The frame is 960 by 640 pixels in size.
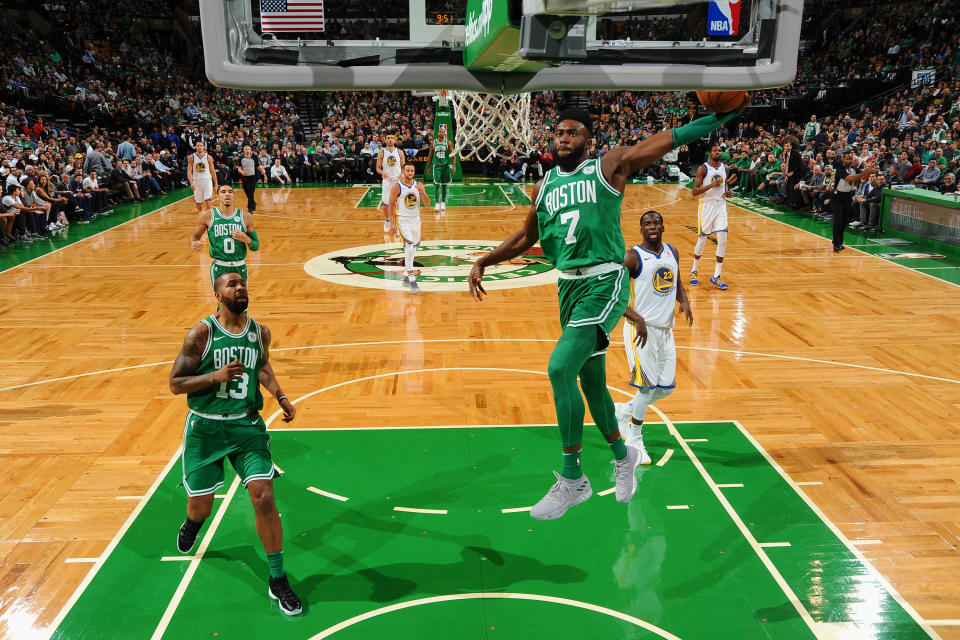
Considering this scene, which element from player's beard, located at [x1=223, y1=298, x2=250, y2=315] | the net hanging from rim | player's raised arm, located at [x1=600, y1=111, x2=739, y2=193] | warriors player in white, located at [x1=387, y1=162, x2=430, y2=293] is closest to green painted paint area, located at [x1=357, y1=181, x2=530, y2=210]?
the net hanging from rim

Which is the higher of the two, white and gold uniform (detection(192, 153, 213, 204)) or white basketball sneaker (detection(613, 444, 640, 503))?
white and gold uniform (detection(192, 153, 213, 204))

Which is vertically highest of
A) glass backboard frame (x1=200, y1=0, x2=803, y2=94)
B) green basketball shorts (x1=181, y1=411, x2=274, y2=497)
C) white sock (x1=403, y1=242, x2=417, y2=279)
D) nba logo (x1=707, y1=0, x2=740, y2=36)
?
nba logo (x1=707, y1=0, x2=740, y2=36)

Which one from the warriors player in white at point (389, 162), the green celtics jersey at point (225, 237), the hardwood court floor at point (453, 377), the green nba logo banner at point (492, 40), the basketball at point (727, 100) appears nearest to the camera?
the green nba logo banner at point (492, 40)

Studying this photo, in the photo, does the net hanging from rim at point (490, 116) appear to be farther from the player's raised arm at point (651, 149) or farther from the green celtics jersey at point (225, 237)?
the player's raised arm at point (651, 149)

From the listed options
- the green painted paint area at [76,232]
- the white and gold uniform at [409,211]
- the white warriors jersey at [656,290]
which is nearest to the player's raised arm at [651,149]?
the white warriors jersey at [656,290]

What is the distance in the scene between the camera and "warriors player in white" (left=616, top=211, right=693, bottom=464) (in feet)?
19.9

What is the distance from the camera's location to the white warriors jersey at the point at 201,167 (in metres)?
15.5

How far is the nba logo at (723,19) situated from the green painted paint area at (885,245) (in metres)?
9.23

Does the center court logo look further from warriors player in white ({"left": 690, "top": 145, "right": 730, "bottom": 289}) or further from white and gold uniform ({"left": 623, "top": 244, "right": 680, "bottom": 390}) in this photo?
white and gold uniform ({"left": 623, "top": 244, "right": 680, "bottom": 390})

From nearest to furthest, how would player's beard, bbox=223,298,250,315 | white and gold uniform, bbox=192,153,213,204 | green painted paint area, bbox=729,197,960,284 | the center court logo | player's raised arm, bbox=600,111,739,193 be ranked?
player's raised arm, bbox=600,111,739,193, player's beard, bbox=223,298,250,315, the center court logo, green painted paint area, bbox=729,197,960,284, white and gold uniform, bbox=192,153,213,204

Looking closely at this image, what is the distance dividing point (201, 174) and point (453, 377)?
10.0 meters

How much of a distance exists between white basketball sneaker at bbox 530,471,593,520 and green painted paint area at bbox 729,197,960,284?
31.8 ft

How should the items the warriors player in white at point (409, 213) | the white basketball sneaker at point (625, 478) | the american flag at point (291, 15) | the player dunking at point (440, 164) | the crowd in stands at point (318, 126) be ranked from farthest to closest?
the player dunking at point (440, 164) < the crowd in stands at point (318, 126) < the warriors player in white at point (409, 213) < the white basketball sneaker at point (625, 478) < the american flag at point (291, 15)

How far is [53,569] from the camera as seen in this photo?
4730 millimetres
